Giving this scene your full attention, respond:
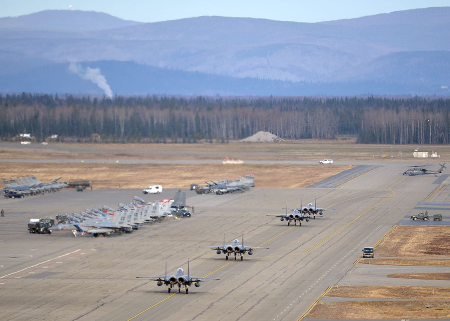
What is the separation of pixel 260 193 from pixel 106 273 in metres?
68.2

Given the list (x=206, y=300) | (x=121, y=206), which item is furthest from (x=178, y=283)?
(x=121, y=206)

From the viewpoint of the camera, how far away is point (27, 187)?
137500mm

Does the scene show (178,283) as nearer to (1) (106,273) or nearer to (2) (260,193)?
(1) (106,273)

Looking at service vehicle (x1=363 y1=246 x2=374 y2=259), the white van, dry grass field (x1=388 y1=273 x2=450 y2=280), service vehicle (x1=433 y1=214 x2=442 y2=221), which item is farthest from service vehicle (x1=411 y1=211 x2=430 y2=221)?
the white van

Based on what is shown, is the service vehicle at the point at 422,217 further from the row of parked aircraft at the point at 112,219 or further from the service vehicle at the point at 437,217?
the row of parked aircraft at the point at 112,219

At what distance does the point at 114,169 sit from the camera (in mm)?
177625

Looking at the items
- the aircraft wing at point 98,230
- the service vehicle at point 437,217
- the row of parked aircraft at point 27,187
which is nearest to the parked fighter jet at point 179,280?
the aircraft wing at point 98,230

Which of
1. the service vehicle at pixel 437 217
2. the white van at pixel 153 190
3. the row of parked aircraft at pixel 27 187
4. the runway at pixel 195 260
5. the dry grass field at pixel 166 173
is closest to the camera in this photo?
the runway at pixel 195 260

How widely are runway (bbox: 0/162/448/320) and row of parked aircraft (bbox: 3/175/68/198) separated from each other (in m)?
4.71

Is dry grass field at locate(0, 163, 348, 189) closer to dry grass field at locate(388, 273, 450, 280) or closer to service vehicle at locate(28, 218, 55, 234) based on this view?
service vehicle at locate(28, 218, 55, 234)

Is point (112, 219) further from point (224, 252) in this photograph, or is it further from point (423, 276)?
point (423, 276)

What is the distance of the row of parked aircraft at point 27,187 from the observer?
136 m

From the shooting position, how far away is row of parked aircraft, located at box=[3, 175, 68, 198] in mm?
135625

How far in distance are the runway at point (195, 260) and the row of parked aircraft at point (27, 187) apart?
471 centimetres
